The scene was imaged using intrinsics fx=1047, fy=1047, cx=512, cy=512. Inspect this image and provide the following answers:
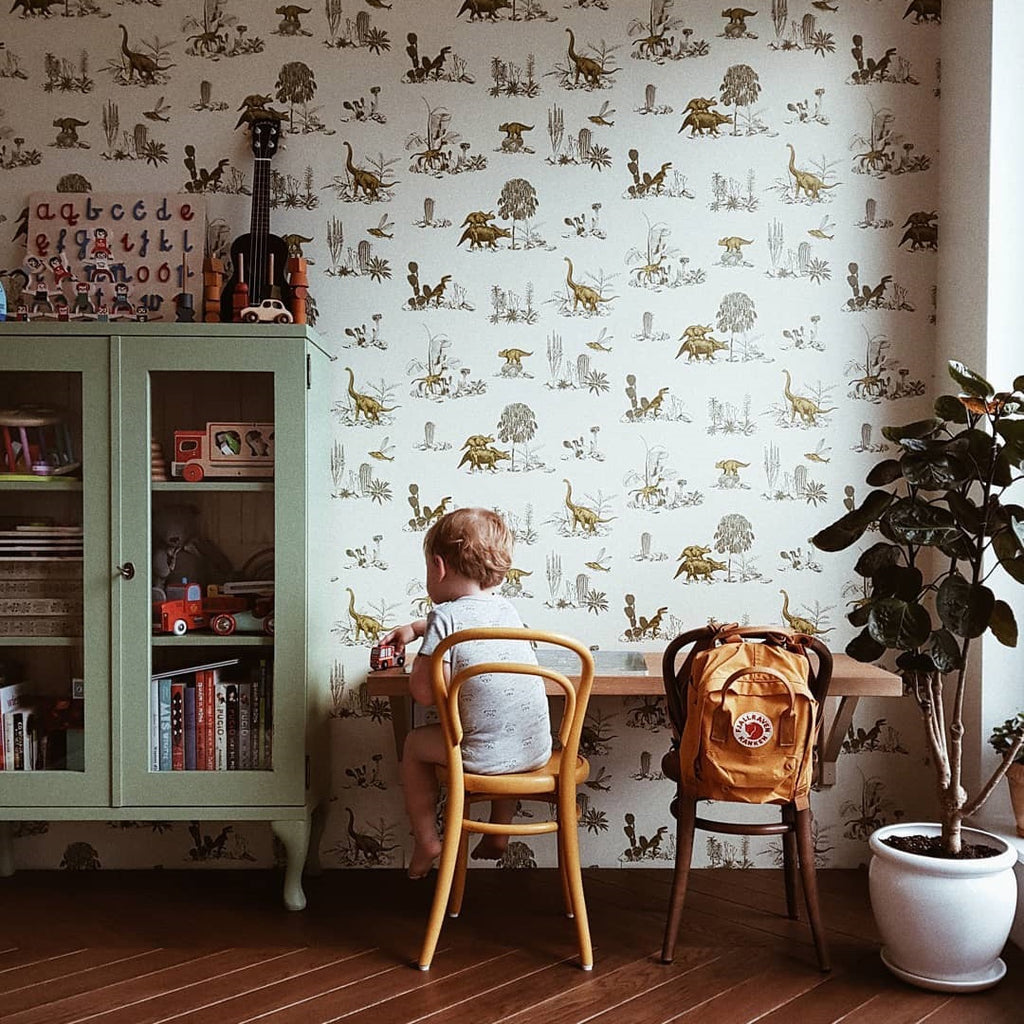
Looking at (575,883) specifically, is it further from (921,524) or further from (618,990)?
(921,524)

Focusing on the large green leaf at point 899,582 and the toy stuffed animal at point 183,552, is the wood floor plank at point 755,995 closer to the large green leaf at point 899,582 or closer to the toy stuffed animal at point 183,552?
the large green leaf at point 899,582

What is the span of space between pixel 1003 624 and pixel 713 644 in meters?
0.64

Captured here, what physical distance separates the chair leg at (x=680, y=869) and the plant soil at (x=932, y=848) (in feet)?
1.52

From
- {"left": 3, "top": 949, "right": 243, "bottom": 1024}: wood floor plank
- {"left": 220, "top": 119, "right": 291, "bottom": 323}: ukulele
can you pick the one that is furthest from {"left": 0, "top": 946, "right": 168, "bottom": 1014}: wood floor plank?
{"left": 220, "top": 119, "right": 291, "bottom": 323}: ukulele

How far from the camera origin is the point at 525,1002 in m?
2.23

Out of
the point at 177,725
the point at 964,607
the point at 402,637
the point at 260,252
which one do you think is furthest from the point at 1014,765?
the point at 260,252

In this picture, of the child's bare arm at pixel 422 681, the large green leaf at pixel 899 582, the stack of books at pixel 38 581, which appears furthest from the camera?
the stack of books at pixel 38 581

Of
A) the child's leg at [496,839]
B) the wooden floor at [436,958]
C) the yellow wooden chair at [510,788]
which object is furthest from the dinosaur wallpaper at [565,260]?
the yellow wooden chair at [510,788]

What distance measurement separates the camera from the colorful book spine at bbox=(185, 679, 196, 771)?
2732 millimetres

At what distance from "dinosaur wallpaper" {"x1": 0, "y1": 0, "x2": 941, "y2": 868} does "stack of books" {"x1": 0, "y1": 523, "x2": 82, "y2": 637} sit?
28.2 inches

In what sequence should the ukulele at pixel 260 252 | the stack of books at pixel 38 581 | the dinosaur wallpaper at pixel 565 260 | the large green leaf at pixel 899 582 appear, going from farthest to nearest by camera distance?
the dinosaur wallpaper at pixel 565 260 < the ukulele at pixel 260 252 < the stack of books at pixel 38 581 < the large green leaf at pixel 899 582

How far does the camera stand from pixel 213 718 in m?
2.75

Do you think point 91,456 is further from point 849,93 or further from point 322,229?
point 849,93

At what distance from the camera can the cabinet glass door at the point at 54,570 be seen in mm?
2695
